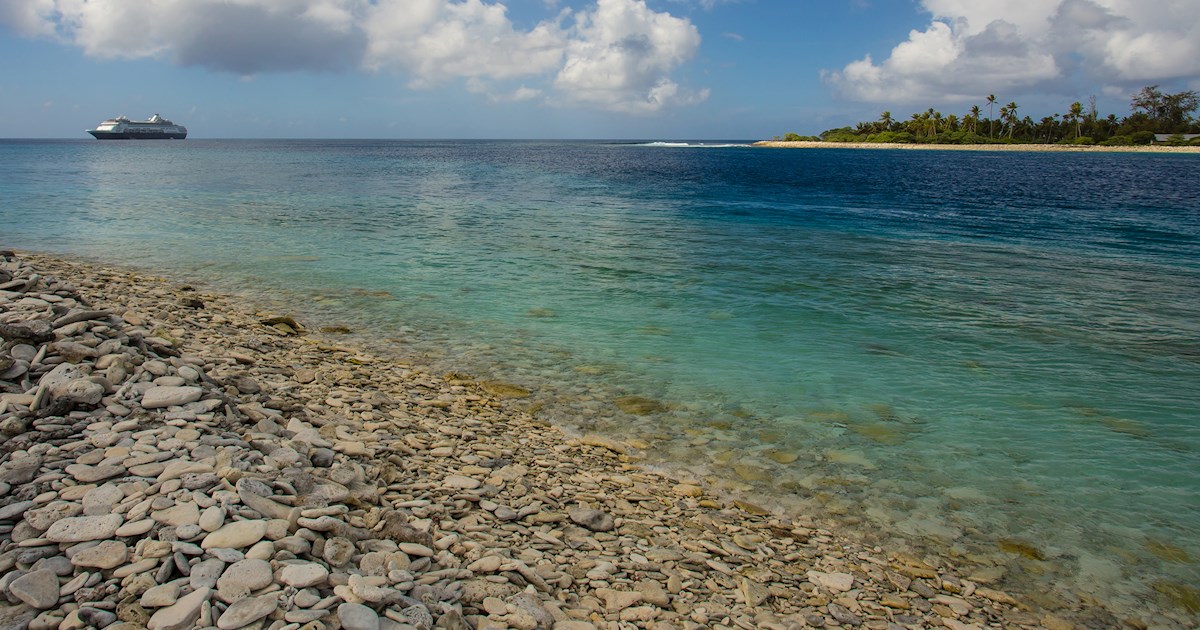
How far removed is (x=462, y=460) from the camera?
7.78 metres

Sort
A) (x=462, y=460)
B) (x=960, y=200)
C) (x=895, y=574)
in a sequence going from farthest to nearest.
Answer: (x=960, y=200) → (x=462, y=460) → (x=895, y=574)

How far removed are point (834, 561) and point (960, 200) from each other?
5007 cm

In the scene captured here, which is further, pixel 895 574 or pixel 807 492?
pixel 807 492

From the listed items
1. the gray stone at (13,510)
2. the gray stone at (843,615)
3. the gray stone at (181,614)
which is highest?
the gray stone at (13,510)

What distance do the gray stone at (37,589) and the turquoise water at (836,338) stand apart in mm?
5973

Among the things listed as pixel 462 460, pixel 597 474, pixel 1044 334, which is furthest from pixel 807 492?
pixel 1044 334

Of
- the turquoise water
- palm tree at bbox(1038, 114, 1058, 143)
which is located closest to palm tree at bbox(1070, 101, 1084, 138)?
palm tree at bbox(1038, 114, 1058, 143)

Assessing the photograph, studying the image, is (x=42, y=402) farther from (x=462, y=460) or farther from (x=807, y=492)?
(x=807, y=492)

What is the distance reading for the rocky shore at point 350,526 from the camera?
14.4 ft

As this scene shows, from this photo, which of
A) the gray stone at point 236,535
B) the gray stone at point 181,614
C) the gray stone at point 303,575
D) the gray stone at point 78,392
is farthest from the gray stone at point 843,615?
the gray stone at point 78,392

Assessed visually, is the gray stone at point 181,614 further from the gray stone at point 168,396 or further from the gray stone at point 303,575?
the gray stone at point 168,396

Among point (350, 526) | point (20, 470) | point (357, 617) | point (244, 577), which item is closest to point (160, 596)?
point (244, 577)

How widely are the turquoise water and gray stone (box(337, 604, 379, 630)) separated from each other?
15.6ft

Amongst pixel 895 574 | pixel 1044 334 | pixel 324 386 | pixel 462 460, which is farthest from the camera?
pixel 1044 334
